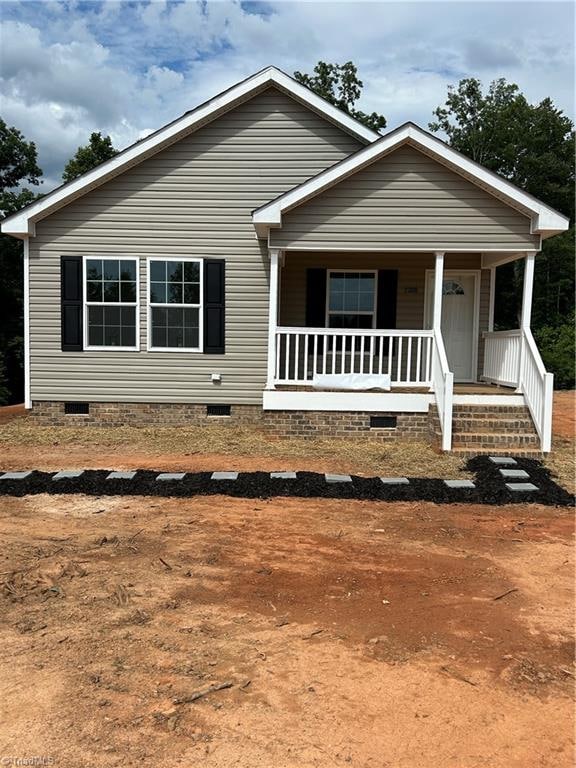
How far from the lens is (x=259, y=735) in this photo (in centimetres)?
261

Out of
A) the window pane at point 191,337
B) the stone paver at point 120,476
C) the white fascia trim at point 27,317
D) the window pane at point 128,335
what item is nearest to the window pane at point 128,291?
the window pane at point 128,335

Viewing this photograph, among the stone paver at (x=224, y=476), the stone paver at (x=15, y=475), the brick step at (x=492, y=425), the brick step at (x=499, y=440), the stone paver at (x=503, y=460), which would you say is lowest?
the stone paver at (x=15, y=475)

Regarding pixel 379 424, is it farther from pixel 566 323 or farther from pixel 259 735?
pixel 566 323

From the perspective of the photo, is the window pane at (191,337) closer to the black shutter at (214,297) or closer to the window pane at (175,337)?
the window pane at (175,337)

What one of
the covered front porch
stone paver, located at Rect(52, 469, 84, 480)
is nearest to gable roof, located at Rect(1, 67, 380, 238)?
the covered front porch

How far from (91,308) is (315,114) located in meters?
5.46

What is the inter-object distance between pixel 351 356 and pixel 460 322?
3.32 metres

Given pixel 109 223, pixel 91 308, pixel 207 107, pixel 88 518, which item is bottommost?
pixel 88 518

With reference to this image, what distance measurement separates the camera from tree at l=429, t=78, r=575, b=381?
95.9 feet

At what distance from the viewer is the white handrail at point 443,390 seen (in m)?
8.91

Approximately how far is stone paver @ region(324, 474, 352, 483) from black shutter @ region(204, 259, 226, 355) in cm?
450

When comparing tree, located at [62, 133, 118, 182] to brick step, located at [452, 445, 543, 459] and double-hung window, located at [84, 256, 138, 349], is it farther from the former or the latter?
brick step, located at [452, 445, 543, 459]

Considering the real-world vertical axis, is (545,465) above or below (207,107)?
below

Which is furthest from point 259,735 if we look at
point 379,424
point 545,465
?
point 379,424
